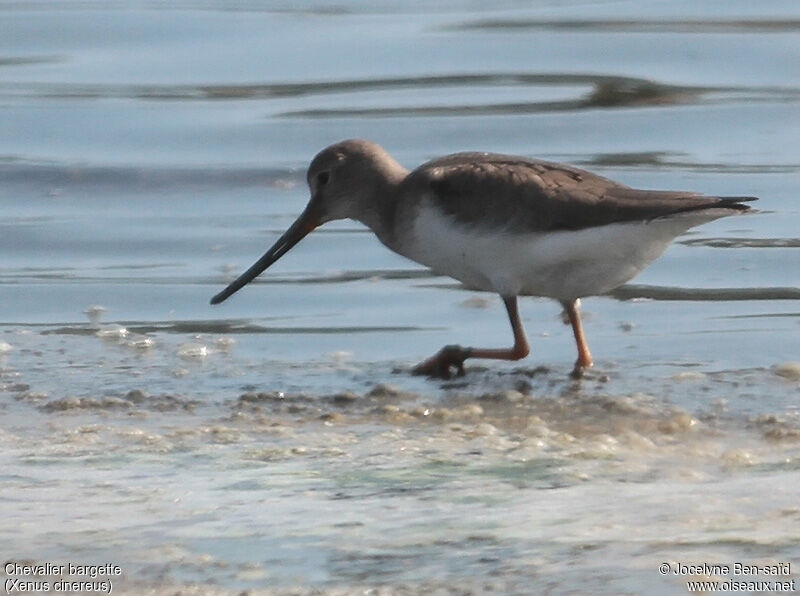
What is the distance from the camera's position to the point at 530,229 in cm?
630

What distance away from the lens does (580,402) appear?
5867 mm

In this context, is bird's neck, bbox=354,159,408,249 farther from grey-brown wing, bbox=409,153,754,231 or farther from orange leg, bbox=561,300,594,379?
orange leg, bbox=561,300,594,379

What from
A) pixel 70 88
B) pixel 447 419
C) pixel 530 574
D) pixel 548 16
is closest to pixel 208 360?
pixel 447 419

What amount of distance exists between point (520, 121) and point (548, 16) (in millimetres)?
3257

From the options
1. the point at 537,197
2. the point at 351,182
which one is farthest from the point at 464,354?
the point at 351,182

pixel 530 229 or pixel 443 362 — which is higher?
pixel 530 229

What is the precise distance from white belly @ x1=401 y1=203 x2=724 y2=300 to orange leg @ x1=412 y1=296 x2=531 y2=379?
13 cm

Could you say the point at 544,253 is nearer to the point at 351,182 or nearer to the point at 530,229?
the point at 530,229

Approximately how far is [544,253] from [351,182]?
3.59 ft

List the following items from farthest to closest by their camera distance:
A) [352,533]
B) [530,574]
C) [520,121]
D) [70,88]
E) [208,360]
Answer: [70,88] → [520,121] → [208,360] → [352,533] → [530,574]

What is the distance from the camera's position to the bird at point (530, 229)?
6.18 meters

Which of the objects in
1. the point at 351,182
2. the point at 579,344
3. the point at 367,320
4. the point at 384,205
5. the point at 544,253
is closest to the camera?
the point at 544,253

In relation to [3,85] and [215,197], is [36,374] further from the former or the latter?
[3,85]

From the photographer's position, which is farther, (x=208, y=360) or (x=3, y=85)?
(x=3, y=85)
